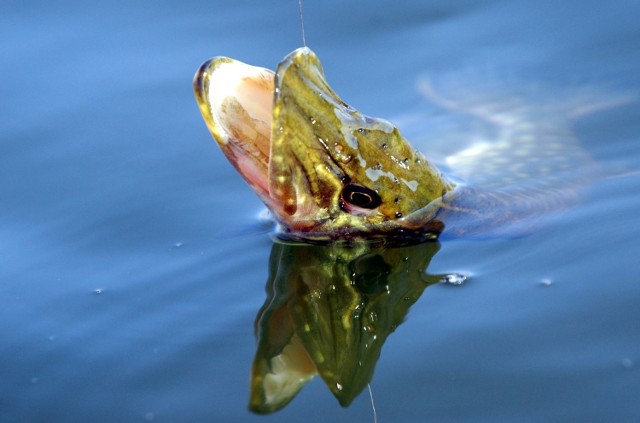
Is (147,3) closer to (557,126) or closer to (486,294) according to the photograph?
(557,126)

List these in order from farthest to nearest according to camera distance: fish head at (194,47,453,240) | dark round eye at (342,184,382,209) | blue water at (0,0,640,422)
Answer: dark round eye at (342,184,382,209) → fish head at (194,47,453,240) → blue water at (0,0,640,422)

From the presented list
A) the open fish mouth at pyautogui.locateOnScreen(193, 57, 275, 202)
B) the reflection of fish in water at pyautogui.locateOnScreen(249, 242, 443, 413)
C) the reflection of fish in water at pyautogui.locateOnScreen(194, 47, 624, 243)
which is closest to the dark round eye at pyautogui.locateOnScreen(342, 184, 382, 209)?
the reflection of fish in water at pyautogui.locateOnScreen(194, 47, 624, 243)

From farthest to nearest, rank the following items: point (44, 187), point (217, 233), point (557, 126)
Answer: point (557, 126)
point (44, 187)
point (217, 233)

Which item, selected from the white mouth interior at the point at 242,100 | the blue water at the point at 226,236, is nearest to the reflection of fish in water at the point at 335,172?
the white mouth interior at the point at 242,100

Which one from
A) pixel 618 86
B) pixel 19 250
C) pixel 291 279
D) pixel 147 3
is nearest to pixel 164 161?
pixel 19 250

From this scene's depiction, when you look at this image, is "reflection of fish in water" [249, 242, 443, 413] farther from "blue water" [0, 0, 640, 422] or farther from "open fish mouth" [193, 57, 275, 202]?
"open fish mouth" [193, 57, 275, 202]

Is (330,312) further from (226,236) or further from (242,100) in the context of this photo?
(242,100)

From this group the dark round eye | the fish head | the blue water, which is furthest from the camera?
the dark round eye

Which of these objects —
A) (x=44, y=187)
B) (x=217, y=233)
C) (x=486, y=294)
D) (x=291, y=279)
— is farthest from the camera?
(x=44, y=187)
